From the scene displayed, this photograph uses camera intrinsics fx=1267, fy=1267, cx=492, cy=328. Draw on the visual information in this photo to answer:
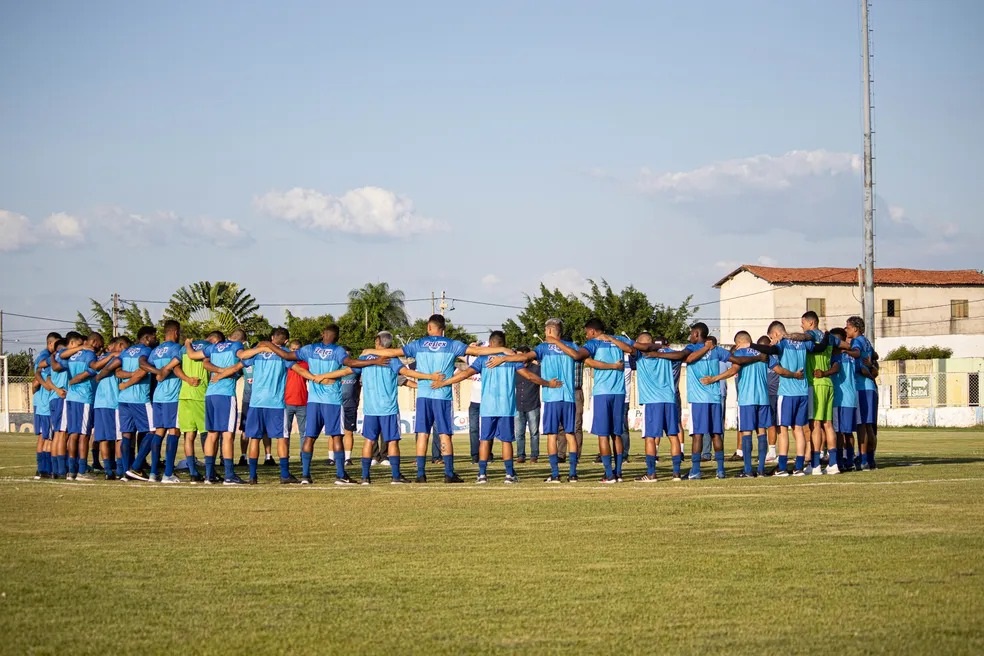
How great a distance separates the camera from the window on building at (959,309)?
89.6 meters

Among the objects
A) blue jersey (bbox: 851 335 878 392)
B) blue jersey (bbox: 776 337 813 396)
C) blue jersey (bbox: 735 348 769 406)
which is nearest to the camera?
blue jersey (bbox: 776 337 813 396)

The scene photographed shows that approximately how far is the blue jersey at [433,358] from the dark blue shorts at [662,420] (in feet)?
9.50

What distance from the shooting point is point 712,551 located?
9711 mm

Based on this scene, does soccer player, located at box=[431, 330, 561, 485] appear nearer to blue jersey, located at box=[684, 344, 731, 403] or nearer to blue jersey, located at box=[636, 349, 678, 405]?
blue jersey, located at box=[636, 349, 678, 405]

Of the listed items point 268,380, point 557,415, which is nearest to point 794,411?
point 557,415

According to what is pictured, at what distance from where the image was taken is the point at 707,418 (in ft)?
61.2

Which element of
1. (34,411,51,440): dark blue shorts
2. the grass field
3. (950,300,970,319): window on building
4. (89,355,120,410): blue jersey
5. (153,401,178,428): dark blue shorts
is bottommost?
the grass field

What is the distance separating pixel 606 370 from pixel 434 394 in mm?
2421

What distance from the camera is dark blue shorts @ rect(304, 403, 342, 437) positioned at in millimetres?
17750

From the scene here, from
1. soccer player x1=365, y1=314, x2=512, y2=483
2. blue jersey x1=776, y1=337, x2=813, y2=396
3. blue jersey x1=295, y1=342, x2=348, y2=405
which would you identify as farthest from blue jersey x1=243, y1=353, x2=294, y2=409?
blue jersey x1=776, y1=337, x2=813, y2=396

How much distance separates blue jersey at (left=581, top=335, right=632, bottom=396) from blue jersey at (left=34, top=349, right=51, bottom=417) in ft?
28.0

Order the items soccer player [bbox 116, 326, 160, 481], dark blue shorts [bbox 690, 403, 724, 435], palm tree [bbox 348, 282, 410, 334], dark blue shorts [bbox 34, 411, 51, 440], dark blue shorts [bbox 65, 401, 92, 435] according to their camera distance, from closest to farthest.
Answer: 1. dark blue shorts [bbox 690, 403, 724, 435]
2. soccer player [bbox 116, 326, 160, 481]
3. dark blue shorts [bbox 65, 401, 92, 435]
4. dark blue shorts [bbox 34, 411, 51, 440]
5. palm tree [bbox 348, 282, 410, 334]

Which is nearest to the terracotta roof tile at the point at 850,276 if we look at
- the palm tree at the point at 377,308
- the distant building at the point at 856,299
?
the distant building at the point at 856,299

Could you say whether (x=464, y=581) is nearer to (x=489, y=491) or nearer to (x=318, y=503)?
(x=318, y=503)
